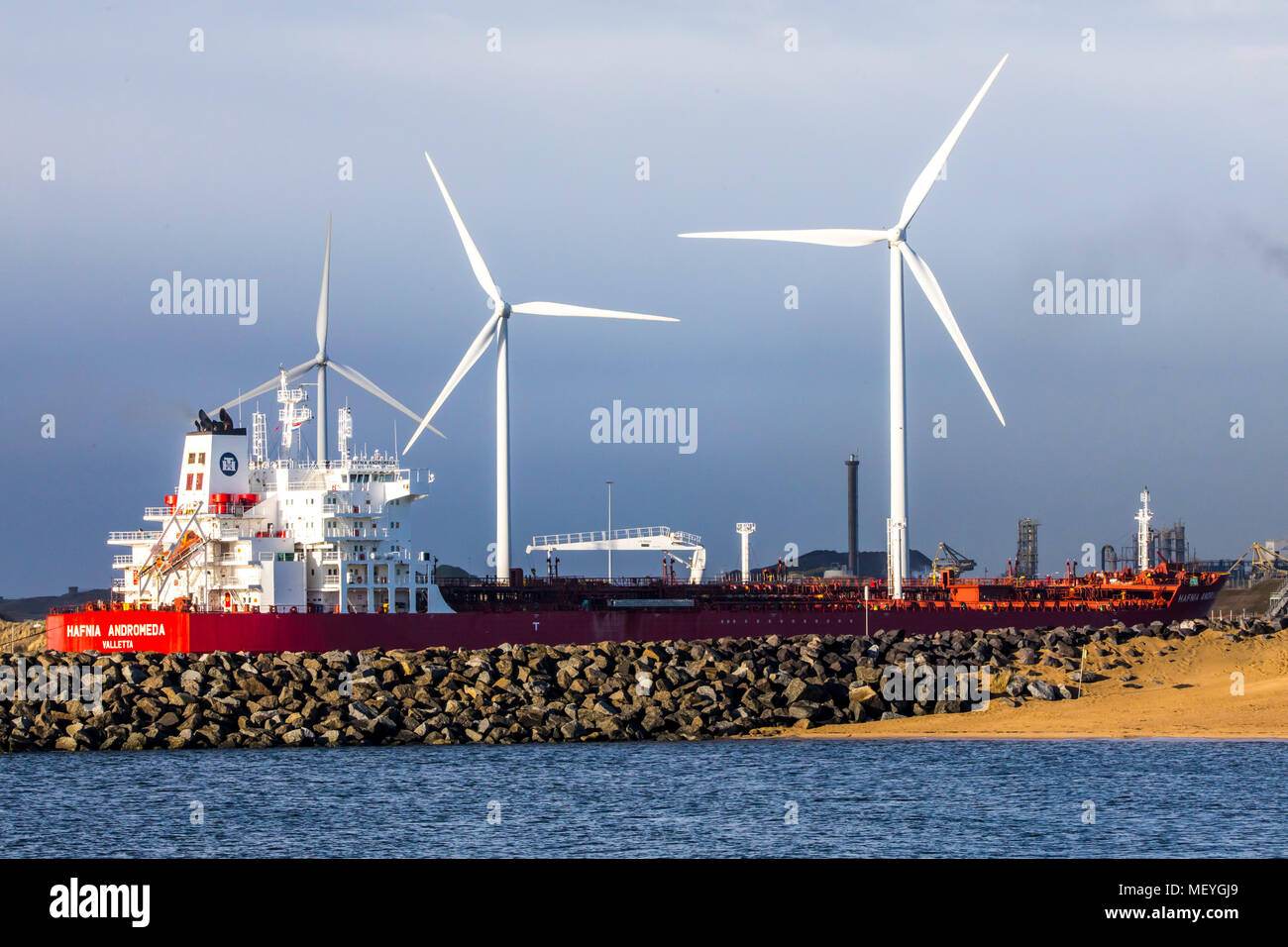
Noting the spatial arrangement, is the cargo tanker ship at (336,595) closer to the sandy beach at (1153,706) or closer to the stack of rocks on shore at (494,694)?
the stack of rocks on shore at (494,694)

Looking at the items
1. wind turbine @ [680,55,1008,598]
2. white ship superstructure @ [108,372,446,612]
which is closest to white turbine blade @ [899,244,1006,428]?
wind turbine @ [680,55,1008,598]

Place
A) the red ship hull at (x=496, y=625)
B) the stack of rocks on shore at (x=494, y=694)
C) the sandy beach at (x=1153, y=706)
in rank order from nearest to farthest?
the sandy beach at (x=1153, y=706) < the stack of rocks on shore at (x=494, y=694) < the red ship hull at (x=496, y=625)

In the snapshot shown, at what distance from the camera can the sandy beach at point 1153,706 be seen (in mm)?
46500

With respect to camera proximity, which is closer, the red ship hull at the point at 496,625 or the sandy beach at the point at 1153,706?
the sandy beach at the point at 1153,706

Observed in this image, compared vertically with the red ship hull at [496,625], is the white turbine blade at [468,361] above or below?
above

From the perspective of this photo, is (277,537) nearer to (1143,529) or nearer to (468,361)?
(468,361)

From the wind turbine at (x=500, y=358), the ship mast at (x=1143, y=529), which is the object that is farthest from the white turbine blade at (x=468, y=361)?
the ship mast at (x=1143, y=529)

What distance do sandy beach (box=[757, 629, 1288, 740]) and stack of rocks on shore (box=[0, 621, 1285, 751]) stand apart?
79 cm

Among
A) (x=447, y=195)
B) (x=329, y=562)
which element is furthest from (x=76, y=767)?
(x=447, y=195)

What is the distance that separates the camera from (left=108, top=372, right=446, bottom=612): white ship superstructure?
64.6 m

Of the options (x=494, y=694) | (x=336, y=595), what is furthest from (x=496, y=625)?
(x=494, y=694)

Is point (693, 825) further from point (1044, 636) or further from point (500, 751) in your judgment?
point (1044, 636)

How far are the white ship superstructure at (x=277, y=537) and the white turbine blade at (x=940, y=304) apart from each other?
993 inches
